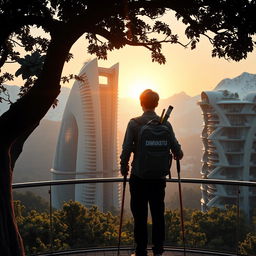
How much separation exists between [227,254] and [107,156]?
261 ft

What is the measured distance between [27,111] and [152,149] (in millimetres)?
1767

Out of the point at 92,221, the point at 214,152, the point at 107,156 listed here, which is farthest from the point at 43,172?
the point at 92,221

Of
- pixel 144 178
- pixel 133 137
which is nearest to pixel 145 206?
pixel 144 178

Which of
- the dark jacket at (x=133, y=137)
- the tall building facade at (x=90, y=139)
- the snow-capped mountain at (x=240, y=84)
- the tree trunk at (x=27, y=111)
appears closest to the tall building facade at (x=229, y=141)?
the snow-capped mountain at (x=240, y=84)

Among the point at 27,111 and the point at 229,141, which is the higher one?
the point at 229,141

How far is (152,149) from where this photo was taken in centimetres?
523

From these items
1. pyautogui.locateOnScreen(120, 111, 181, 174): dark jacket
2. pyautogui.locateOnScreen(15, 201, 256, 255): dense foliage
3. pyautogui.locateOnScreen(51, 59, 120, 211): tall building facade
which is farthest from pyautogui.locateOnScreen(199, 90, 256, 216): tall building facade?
pyautogui.locateOnScreen(120, 111, 181, 174): dark jacket

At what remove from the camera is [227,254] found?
23.2ft

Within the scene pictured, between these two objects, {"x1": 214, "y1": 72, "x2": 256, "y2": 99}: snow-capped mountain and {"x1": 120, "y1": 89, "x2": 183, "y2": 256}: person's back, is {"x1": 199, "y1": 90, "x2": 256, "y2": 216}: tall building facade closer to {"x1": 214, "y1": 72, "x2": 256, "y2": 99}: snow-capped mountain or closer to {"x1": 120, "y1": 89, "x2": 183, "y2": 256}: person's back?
{"x1": 214, "y1": 72, "x2": 256, "y2": 99}: snow-capped mountain

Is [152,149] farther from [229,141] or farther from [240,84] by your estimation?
[240,84]

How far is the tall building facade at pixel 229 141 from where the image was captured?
7738 centimetres

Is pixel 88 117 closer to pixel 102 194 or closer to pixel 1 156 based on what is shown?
pixel 102 194

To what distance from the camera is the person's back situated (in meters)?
5.30

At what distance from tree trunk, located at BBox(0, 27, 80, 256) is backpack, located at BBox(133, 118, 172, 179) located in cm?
134
